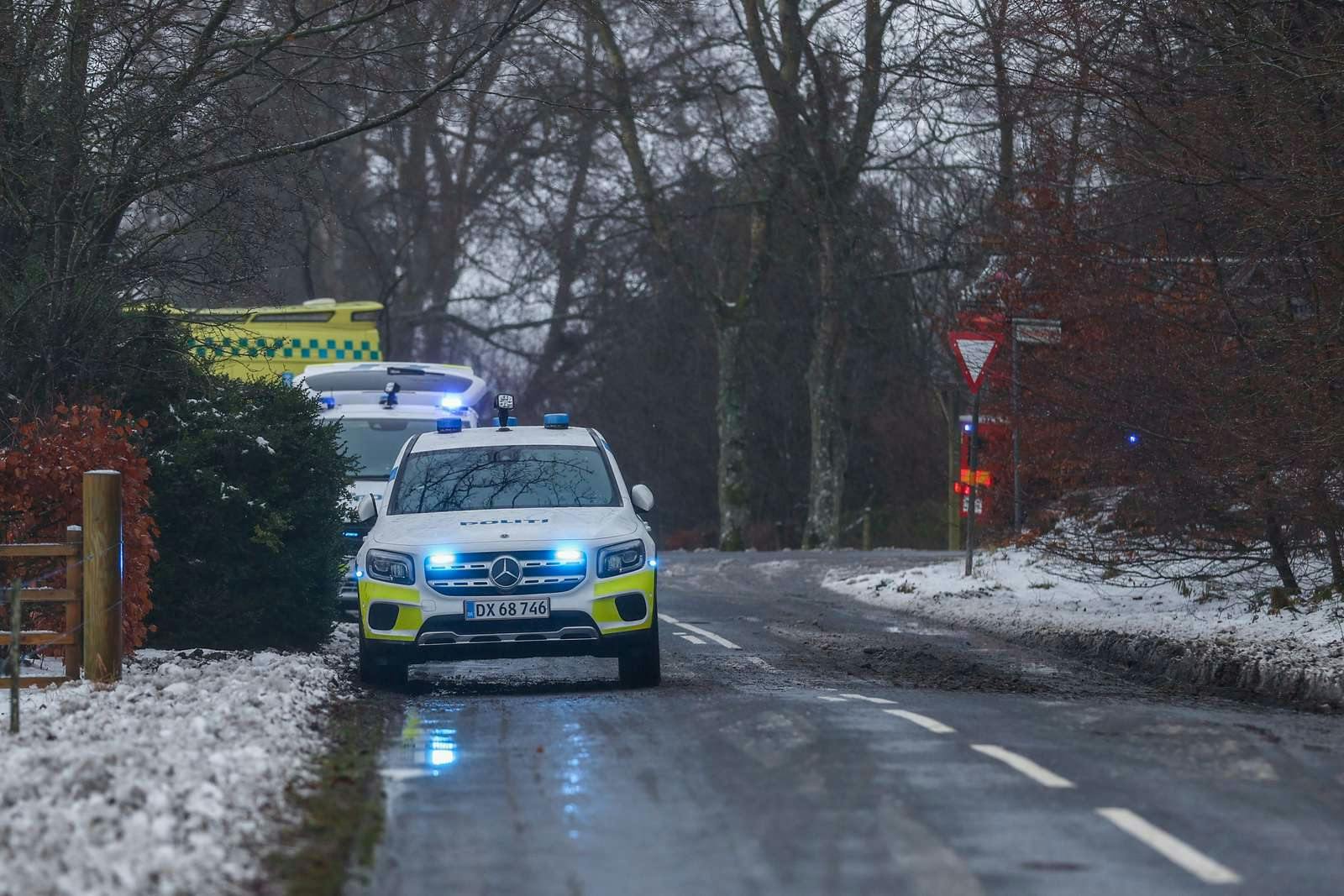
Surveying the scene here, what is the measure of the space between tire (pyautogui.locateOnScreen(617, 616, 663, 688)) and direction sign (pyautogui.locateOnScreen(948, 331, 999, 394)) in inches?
340

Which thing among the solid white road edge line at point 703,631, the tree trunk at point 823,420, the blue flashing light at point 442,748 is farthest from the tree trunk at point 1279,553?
the tree trunk at point 823,420

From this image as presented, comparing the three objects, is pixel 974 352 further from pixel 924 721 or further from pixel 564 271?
pixel 564 271

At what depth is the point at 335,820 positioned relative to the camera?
25.1 ft

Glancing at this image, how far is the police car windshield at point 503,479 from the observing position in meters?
14.1

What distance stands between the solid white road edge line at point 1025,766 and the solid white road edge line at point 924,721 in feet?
1.83

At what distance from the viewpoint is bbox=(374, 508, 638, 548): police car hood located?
13.0 meters

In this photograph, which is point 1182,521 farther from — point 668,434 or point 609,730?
point 668,434

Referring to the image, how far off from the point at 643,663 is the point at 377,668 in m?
1.80

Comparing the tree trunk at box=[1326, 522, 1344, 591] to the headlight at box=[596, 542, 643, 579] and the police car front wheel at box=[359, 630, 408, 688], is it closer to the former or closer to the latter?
the headlight at box=[596, 542, 643, 579]

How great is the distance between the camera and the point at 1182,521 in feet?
51.8

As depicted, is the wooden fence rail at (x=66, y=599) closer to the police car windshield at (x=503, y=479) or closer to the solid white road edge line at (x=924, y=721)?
the police car windshield at (x=503, y=479)

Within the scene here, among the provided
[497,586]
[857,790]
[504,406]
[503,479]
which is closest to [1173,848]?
[857,790]

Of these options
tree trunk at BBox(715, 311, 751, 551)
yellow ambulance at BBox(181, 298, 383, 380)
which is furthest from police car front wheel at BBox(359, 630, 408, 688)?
tree trunk at BBox(715, 311, 751, 551)

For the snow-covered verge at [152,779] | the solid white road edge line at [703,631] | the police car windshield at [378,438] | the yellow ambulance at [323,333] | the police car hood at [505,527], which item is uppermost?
the yellow ambulance at [323,333]
